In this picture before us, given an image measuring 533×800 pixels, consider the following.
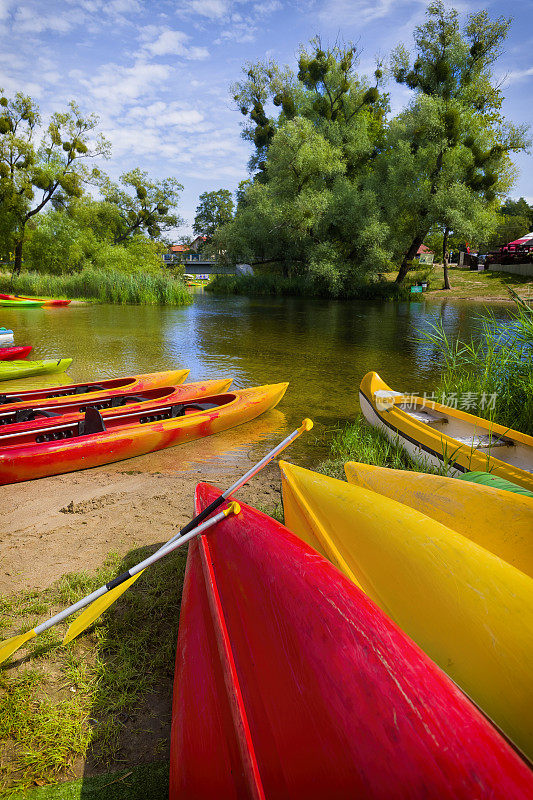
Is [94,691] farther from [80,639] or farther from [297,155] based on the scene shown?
[297,155]

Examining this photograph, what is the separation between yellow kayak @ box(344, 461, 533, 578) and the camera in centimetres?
205

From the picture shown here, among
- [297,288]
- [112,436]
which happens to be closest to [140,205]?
[297,288]

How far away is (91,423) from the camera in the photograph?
15.4 feet

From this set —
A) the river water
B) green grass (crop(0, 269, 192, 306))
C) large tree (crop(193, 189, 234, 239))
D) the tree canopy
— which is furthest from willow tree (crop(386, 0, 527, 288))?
large tree (crop(193, 189, 234, 239))

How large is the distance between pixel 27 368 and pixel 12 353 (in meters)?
1.40

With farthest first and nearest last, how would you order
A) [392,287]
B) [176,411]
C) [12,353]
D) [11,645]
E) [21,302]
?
[392,287]
[21,302]
[12,353]
[176,411]
[11,645]

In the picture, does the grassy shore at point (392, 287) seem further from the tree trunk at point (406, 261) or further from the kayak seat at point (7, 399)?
the kayak seat at point (7, 399)

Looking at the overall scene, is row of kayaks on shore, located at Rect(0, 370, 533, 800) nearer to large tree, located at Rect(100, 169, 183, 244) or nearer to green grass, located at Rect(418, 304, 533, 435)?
green grass, located at Rect(418, 304, 533, 435)

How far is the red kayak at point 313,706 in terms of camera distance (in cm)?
99

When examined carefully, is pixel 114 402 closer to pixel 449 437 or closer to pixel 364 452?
pixel 364 452

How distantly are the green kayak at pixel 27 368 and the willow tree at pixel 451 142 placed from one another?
20565 millimetres

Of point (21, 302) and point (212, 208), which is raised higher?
point (212, 208)

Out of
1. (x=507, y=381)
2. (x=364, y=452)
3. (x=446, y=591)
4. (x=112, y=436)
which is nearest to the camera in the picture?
(x=446, y=591)

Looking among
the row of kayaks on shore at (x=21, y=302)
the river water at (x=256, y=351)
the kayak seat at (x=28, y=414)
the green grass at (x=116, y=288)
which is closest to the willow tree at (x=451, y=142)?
the river water at (x=256, y=351)
